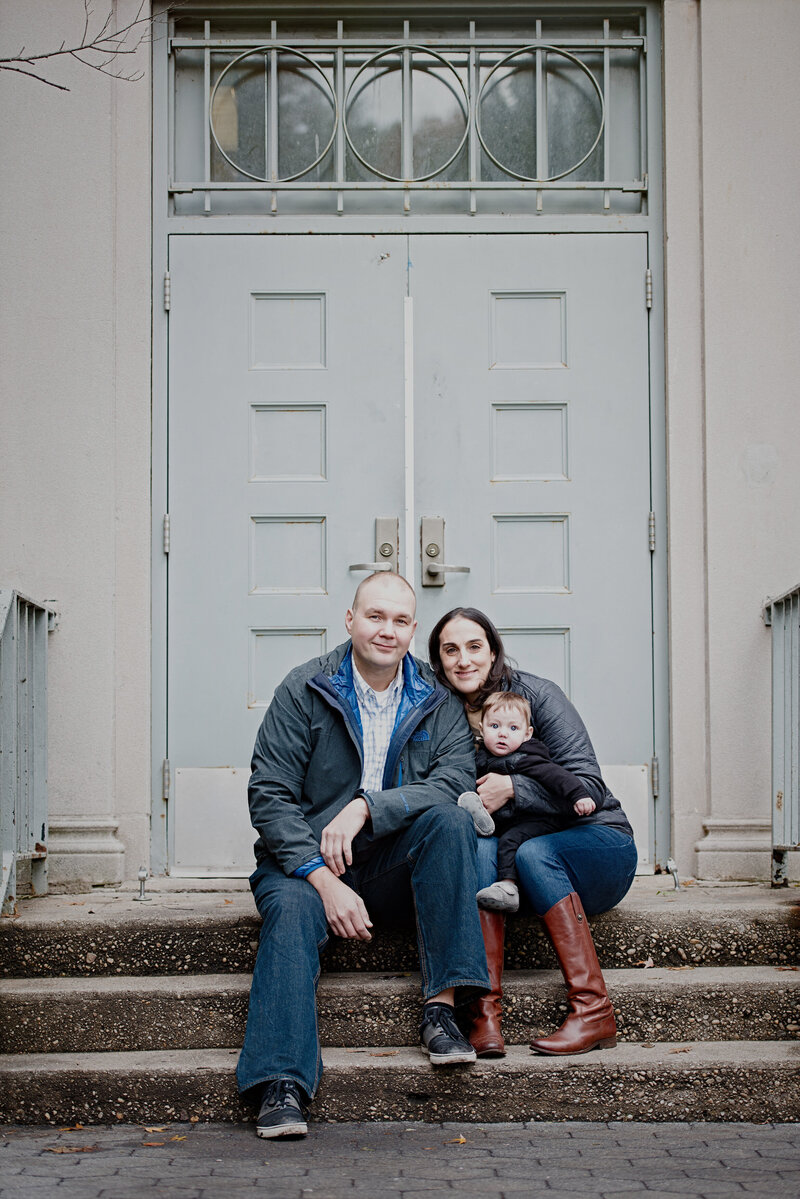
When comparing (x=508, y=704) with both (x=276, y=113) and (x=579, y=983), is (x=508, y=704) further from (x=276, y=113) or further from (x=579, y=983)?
(x=276, y=113)

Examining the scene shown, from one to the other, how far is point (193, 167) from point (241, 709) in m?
2.24

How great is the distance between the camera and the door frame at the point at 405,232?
4.79 meters

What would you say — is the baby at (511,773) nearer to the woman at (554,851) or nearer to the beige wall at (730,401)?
the woman at (554,851)

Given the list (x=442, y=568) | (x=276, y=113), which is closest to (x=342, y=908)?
→ (x=442, y=568)

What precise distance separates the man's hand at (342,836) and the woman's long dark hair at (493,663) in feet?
1.85

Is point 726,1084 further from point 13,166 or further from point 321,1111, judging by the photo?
point 13,166

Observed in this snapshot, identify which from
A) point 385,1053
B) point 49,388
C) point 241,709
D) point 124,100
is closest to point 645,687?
point 241,709

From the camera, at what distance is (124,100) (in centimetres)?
479

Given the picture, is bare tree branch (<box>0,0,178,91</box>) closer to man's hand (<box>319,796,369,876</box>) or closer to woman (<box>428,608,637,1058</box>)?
woman (<box>428,608,637,1058</box>)

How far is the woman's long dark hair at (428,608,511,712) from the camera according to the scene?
3881 millimetres

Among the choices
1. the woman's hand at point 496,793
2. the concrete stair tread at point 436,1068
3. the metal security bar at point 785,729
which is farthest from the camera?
the metal security bar at point 785,729

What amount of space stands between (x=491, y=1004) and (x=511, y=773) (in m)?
0.69

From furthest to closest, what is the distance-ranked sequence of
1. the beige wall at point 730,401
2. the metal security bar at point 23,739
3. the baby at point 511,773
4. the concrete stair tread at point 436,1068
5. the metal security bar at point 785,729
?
the beige wall at point 730,401, the metal security bar at point 785,729, the metal security bar at point 23,739, the baby at point 511,773, the concrete stair tread at point 436,1068

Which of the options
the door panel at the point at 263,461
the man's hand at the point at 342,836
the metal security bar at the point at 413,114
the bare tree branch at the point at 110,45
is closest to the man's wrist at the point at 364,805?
the man's hand at the point at 342,836
